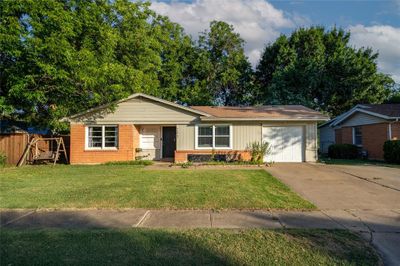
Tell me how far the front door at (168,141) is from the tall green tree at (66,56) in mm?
3373

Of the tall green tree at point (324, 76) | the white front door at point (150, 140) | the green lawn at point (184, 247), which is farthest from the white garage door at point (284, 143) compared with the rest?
the tall green tree at point (324, 76)

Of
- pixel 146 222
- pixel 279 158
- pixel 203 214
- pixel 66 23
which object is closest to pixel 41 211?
pixel 146 222

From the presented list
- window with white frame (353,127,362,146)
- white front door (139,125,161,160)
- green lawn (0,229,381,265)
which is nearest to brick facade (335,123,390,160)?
window with white frame (353,127,362,146)

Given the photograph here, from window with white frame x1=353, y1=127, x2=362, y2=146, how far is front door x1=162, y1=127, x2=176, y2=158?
1365cm

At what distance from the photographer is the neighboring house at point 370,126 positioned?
17344mm

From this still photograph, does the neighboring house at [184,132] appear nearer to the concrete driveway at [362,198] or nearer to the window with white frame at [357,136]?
the concrete driveway at [362,198]

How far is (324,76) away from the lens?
28.5 m

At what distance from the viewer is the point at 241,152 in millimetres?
16594

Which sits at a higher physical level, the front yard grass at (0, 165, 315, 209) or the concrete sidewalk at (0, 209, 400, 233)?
the front yard grass at (0, 165, 315, 209)

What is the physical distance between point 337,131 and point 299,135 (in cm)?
973

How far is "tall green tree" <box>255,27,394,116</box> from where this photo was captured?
28.0m

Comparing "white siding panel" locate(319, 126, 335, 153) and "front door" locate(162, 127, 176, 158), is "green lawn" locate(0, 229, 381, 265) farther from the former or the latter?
"white siding panel" locate(319, 126, 335, 153)

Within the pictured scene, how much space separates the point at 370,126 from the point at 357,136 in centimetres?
212

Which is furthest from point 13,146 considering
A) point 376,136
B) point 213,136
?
point 376,136
